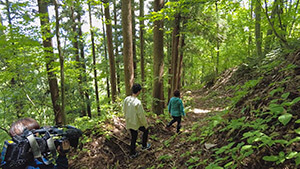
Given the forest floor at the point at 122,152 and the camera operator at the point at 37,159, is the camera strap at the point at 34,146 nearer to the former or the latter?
the camera operator at the point at 37,159

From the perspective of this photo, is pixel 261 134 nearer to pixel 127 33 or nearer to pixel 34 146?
pixel 34 146

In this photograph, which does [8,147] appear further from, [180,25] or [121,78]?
[121,78]

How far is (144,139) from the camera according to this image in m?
5.01

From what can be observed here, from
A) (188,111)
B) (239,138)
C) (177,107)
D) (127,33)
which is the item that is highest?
(127,33)

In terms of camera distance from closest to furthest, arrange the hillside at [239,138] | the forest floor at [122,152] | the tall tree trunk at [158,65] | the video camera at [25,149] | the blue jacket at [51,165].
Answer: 1. the video camera at [25,149]
2. the blue jacket at [51,165]
3. the hillside at [239,138]
4. the forest floor at [122,152]
5. the tall tree trunk at [158,65]

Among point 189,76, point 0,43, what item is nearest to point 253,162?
point 0,43

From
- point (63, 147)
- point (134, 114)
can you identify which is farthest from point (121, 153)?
point (63, 147)

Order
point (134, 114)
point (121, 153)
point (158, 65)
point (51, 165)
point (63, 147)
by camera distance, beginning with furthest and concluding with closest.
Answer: point (158, 65) < point (121, 153) < point (134, 114) < point (63, 147) < point (51, 165)

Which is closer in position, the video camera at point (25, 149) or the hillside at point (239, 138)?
the video camera at point (25, 149)

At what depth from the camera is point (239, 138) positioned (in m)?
2.97

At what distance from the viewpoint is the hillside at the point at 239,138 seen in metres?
2.23

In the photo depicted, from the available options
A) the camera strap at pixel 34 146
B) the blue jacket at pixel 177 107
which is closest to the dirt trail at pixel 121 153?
the blue jacket at pixel 177 107

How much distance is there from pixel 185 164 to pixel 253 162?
1425mm

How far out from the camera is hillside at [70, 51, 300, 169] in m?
2.23
